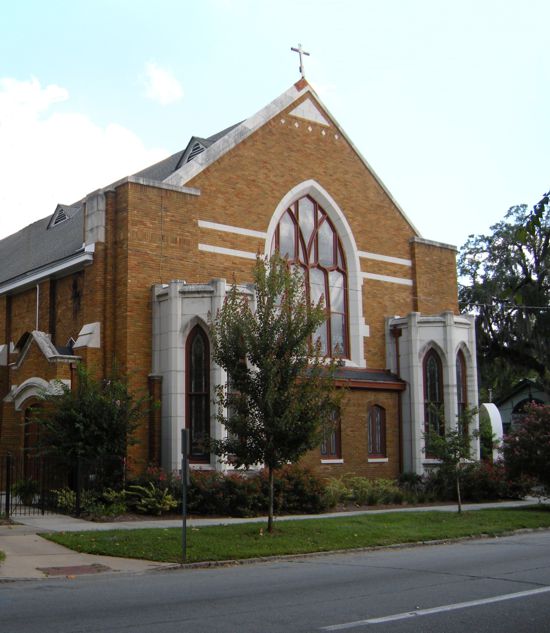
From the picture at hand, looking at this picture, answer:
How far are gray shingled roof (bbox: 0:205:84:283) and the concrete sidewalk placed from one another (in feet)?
31.2

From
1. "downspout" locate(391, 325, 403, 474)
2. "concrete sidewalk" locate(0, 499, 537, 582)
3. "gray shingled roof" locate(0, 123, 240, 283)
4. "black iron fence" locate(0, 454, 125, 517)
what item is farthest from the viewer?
"gray shingled roof" locate(0, 123, 240, 283)

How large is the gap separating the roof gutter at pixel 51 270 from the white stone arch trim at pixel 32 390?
3347mm

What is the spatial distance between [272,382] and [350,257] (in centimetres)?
1263

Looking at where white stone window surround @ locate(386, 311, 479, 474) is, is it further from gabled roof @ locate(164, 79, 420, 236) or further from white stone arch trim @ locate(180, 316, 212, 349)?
white stone arch trim @ locate(180, 316, 212, 349)

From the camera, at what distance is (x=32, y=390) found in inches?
915

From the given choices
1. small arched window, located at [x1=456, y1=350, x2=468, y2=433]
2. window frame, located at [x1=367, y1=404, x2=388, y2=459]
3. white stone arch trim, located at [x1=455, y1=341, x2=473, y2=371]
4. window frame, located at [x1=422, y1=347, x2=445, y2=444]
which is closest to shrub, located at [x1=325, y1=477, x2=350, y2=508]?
window frame, located at [x1=367, y1=404, x2=388, y2=459]

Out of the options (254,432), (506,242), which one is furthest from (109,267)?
(506,242)

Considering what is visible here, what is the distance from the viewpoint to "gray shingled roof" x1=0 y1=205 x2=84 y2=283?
27.5 meters

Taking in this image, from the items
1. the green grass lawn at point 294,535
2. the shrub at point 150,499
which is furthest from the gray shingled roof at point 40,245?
the green grass lawn at point 294,535

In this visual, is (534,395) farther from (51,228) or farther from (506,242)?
(51,228)

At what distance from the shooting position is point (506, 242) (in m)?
42.2

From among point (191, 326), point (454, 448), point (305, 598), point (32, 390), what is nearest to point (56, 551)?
point (305, 598)

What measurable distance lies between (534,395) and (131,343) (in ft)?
120

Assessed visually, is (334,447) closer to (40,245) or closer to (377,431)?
(377,431)
